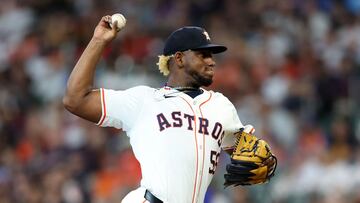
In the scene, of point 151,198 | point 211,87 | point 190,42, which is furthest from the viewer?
point 211,87

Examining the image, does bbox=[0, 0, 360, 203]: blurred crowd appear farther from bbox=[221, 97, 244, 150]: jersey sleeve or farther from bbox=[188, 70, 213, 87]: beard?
bbox=[188, 70, 213, 87]: beard

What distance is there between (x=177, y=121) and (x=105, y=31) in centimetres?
72

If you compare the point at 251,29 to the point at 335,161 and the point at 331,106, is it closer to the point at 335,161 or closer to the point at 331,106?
the point at 331,106

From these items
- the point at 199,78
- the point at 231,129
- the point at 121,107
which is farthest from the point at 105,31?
the point at 231,129

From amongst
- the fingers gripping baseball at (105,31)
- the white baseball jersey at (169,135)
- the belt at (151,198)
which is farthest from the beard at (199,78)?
the belt at (151,198)

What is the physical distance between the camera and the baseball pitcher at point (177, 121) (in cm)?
603

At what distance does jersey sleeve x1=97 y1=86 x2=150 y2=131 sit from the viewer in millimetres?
6090

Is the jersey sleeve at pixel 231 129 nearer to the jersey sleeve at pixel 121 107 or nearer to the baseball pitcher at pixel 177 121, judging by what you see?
the baseball pitcher at pixel 177 121

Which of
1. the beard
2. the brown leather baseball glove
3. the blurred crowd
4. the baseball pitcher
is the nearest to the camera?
the baseball pitcher

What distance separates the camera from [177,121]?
616cm

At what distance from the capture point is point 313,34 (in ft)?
42.7

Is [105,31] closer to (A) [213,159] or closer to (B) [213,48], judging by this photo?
(B) [213,48]

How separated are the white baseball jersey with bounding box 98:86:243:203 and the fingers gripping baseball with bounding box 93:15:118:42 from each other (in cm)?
34

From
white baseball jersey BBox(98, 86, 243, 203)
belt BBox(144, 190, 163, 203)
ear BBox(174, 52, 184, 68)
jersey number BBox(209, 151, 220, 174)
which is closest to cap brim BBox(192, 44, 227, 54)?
ear BBox(174, 52, 184, 68)
